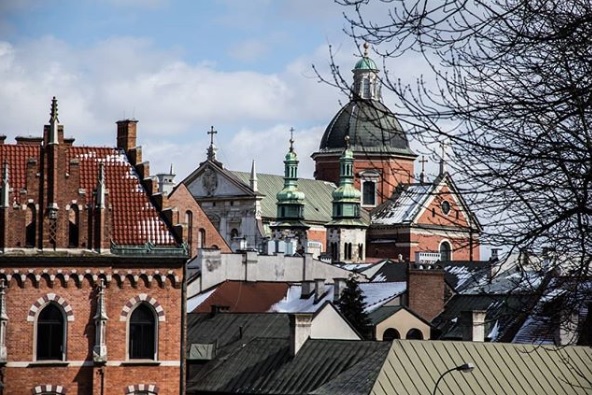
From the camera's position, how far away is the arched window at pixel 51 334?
46.8m

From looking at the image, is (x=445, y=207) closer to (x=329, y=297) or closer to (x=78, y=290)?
(x=78, y=290)

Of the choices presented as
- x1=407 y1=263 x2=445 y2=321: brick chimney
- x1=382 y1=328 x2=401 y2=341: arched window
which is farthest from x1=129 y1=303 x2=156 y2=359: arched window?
x1=407 y1=263 x2=445 y2=321: brick chimney

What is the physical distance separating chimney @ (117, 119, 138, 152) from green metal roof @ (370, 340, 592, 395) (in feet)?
32.2

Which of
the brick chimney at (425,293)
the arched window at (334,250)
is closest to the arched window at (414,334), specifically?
the brick chimney at (425,293)

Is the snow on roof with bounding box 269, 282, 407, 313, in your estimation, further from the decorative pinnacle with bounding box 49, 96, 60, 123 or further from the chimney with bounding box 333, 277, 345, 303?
the decorative pinnacle with bounding box 49, 96, 60, 123

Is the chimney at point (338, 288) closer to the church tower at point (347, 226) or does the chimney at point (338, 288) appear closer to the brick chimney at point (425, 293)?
the brick chimney at point (425, 293)

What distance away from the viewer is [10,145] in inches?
1975

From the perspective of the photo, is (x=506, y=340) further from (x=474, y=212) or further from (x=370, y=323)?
(x=474, y=212)

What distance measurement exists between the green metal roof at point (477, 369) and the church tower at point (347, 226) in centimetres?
8056

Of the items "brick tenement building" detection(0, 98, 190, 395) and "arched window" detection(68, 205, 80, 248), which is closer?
"brick tenement building" detection(0, 98, 190, 395)

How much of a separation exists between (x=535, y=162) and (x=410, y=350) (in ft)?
109

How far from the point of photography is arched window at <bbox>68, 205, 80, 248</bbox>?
157 feet

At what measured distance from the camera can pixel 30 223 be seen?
47938mm

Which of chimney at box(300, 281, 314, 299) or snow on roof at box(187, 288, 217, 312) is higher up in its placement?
chimney at box(300, 281, 314, 299)
